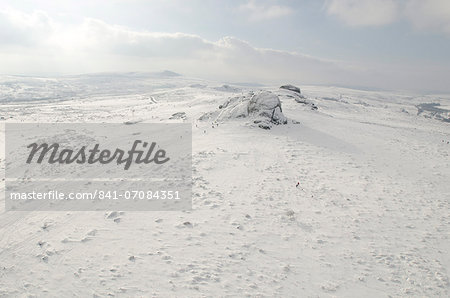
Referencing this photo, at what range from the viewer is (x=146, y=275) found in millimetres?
6977

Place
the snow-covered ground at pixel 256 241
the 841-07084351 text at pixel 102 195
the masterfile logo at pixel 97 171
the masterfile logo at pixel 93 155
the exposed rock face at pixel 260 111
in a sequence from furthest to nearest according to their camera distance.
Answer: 1. the exposed rock face at pixel 260 111
2. the masterfile logo at pixel 93 155
3. the 841-07084351 text at pixel 102 195
4. the masterfile logo at pixel 97 171
5. the snow-covered ground at pixel 256 241

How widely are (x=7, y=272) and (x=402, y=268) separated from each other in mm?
11631

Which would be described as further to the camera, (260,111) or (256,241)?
(260,111)

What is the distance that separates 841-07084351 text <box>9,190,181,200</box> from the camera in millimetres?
11406

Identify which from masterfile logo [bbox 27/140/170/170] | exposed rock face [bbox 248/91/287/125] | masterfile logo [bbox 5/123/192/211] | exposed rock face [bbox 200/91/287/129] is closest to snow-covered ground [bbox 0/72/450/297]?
masterfile logo [bbox 5/123/192/211]

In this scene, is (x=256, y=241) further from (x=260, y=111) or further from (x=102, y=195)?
(x=260, y=111)

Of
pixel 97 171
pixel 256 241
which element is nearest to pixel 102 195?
pixel 97 171

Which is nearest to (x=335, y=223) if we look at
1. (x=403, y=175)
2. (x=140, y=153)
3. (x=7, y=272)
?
(x=403, y=175)

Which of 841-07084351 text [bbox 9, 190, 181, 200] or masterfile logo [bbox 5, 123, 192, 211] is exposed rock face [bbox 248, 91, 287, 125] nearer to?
masterfile logo [bbox 5, 123, 192, 211]

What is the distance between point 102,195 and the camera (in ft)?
38.4

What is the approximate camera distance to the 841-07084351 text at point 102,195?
11.4 m

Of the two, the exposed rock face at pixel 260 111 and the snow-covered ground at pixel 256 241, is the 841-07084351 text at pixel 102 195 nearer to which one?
the snow-covered ground at pixel 256 241

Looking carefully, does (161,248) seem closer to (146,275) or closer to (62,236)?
(146,275)

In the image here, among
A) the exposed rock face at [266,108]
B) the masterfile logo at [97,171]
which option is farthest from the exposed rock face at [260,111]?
the masterfile logo at [97,171]
